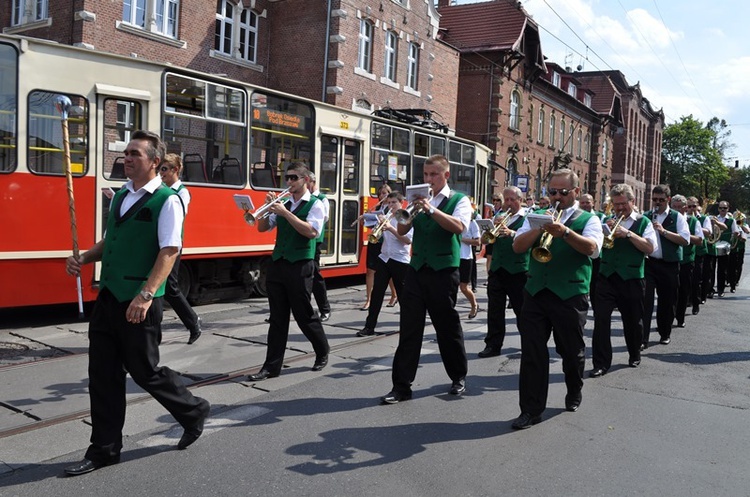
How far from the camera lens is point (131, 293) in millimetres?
4078

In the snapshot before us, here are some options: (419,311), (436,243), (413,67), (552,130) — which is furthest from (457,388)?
(552,130)

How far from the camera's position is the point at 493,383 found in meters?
6.55

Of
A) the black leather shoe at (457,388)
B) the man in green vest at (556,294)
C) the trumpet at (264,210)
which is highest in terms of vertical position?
the trumpet at (264,210)

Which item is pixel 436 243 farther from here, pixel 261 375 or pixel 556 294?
pixel 261 375

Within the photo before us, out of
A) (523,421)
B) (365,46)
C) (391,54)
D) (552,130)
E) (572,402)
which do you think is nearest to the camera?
(523,421)

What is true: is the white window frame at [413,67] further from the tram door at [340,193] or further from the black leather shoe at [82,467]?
the black leather shoe at [82,467]

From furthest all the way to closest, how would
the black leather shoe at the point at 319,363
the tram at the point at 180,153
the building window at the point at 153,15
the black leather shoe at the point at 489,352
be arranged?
the building window at the point at 153,15, the tram at the point at 180,153, the black leather shoe at the point at 489,352, the black leather shoe at the point at 319,363

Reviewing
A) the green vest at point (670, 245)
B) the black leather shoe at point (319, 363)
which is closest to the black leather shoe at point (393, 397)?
the black leather shoe at point (319, 363)

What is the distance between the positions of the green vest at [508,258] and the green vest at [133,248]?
15.1ft

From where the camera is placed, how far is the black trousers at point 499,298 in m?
7.88

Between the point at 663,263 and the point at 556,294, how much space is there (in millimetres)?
4138

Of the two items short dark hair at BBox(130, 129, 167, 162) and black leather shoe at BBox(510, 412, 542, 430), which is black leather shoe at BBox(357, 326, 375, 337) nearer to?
black leather shoe at BBox(510, 412, 542, 430)

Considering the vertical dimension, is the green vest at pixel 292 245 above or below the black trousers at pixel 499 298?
above

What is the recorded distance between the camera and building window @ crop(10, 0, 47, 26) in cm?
2004
